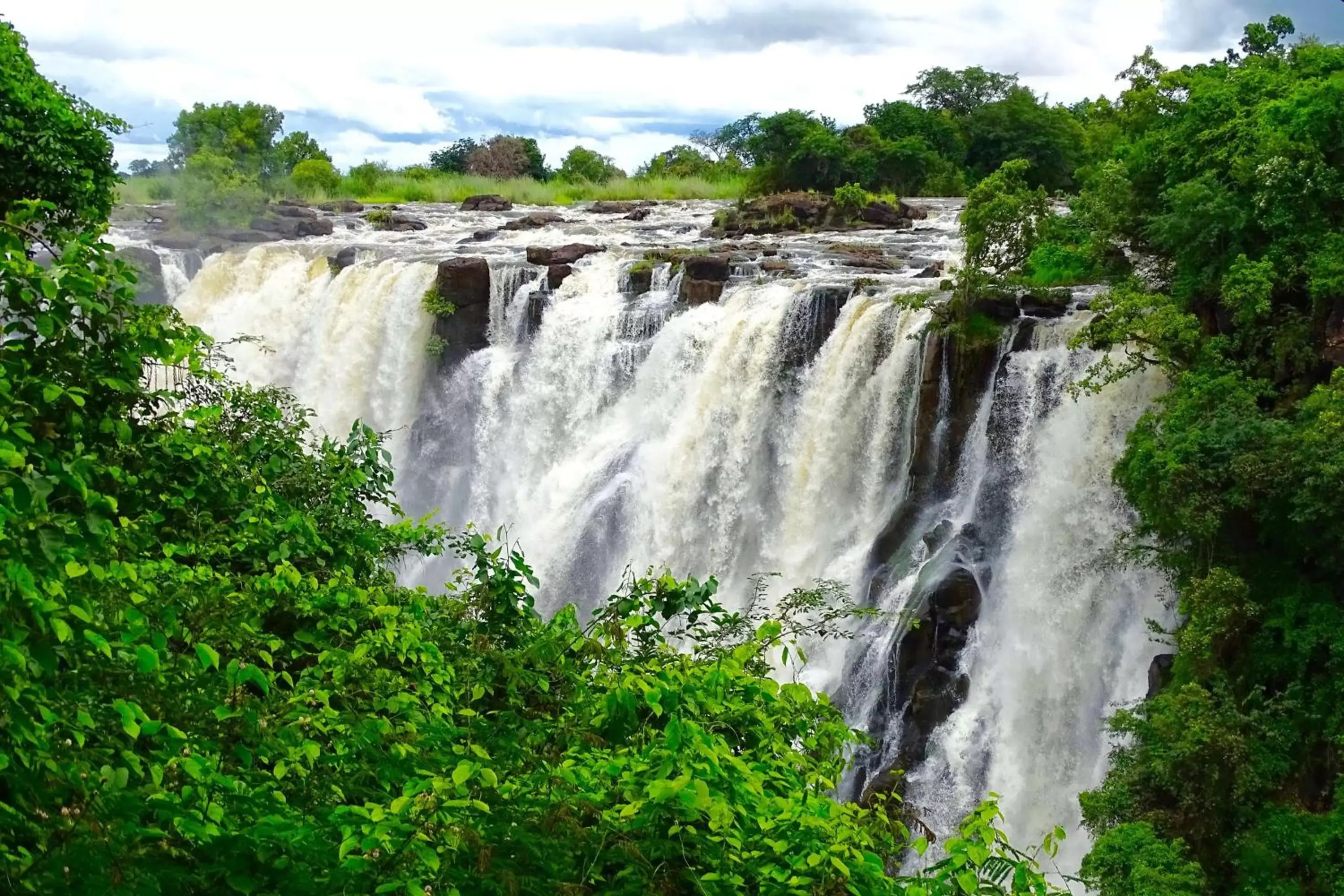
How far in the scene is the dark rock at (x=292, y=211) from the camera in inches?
1337

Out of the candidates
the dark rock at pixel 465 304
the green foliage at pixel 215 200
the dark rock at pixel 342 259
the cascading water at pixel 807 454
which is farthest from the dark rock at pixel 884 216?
the green foliage at pixel 215 200

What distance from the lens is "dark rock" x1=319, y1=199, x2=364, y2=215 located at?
36938 millimetres

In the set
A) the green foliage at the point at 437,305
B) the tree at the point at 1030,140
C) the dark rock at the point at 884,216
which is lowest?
the green foliage at the point at 437,305

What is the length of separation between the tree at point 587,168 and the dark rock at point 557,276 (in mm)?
26580

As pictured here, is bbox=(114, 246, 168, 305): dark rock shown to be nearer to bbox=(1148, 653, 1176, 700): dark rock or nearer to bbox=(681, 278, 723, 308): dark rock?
bbox=(681, 278, 723, 308): dark rock

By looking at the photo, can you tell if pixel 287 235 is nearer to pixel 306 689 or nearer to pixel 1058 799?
pixel 1058 799

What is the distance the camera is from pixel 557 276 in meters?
22.8

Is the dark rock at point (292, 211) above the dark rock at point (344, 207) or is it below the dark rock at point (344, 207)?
below

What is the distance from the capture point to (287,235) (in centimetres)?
3167

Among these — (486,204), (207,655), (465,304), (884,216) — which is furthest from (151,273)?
(207,655)

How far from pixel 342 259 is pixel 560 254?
229 inches

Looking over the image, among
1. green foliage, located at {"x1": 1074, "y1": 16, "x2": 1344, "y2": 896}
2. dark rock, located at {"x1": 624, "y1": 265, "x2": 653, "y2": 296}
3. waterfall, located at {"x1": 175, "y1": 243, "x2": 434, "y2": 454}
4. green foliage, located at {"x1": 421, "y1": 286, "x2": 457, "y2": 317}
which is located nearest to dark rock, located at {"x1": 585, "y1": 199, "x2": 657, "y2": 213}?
waterfall, located at {"x1": 175, "y1": 243, "x2": 434, "y2": 454}

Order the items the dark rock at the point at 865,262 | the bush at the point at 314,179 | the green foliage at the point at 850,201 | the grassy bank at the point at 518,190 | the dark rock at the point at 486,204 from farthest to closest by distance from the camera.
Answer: the bush at the point at 314,179 < the grassy bank at the point at 518,190 < the dark rock at the point at 486,204 < the green foliage at the point at 850,201 < the dark rock at the point at 865,262

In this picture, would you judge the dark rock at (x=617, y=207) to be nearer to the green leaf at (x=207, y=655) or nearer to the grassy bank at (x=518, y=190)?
the grassy bank at (x=518, y=190)
